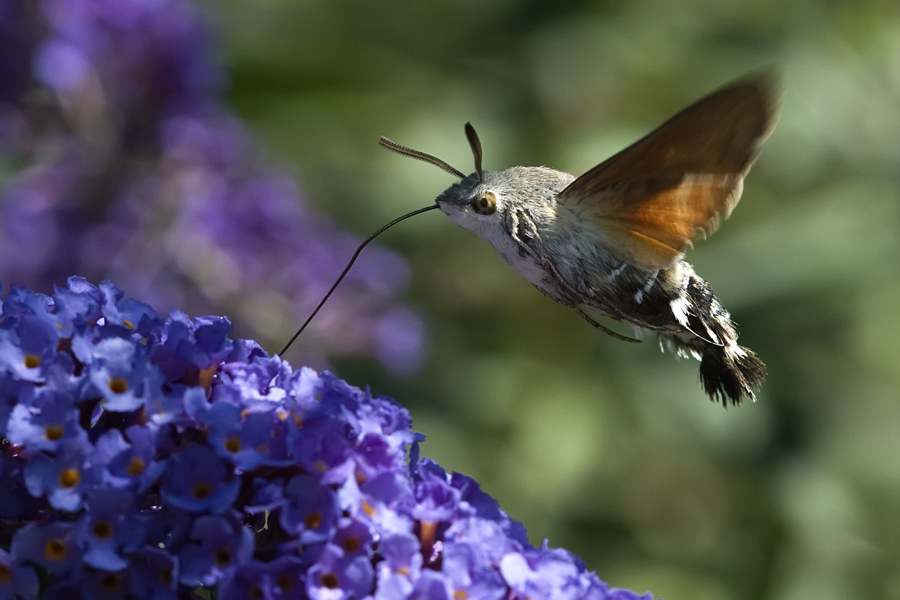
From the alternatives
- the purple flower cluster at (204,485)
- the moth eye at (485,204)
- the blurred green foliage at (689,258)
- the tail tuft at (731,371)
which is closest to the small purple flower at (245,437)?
the purple flower cluster at (204,485)

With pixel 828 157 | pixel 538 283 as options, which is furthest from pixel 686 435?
pixel 538 283

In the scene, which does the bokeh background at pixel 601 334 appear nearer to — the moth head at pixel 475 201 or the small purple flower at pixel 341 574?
the moth head at pixel 475 201

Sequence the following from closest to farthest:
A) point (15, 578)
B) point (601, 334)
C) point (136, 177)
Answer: point (15, 578)
point (136, 177)
point (601, 334)

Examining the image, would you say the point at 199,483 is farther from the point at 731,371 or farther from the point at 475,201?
the point at 731,371

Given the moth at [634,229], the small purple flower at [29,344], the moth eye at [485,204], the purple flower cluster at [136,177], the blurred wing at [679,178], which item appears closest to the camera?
the small purple flower at [29,344]

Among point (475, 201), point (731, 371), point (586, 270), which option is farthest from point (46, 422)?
point (731, 371)

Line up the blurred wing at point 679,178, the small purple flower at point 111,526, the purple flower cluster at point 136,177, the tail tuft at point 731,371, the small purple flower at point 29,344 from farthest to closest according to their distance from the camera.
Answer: the purple flower cluster at point 136,177 → the tail tuft at point 731,371 → the blurred wing at point 679,178 → the small purple flower at point 29,344 → the small purple flower at point 111,526
